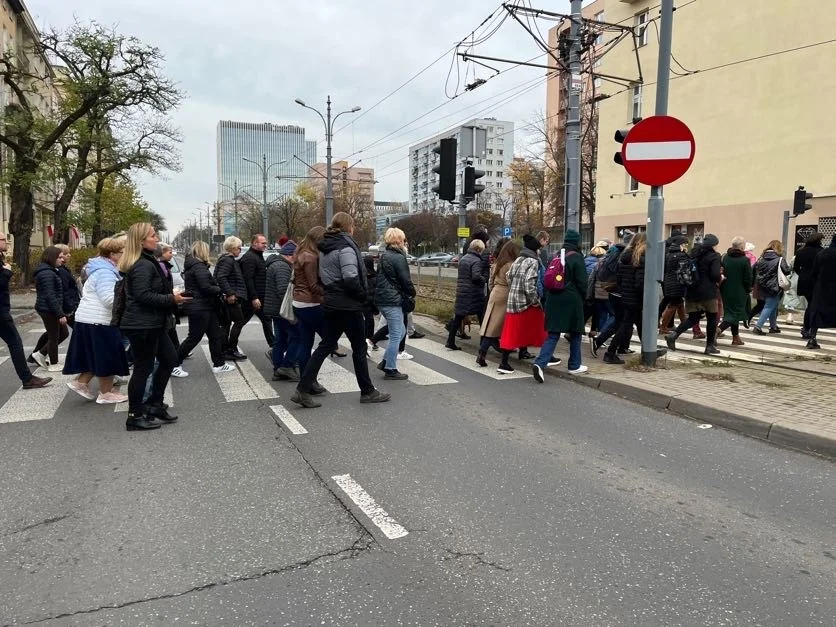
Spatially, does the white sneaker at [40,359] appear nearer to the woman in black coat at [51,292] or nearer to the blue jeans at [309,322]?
the woman in black coat at [51,292]

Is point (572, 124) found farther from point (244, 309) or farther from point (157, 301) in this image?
point (157, 301)

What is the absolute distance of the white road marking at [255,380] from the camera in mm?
6969

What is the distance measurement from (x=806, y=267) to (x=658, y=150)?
4.83 meters

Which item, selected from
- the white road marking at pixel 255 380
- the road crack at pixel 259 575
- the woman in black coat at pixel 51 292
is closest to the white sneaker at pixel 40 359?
the woman in black coat at pixel 51 292

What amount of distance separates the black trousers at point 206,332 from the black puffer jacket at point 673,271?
6.64 meters

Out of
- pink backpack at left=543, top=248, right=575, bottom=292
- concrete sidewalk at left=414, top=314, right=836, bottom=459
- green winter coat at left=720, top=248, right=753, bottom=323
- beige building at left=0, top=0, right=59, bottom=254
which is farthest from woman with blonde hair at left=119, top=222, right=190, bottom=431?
beige building at left=0, top=0, right=59, bottom=254

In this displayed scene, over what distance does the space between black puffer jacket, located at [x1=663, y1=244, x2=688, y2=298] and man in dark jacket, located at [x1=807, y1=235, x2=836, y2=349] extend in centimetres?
204

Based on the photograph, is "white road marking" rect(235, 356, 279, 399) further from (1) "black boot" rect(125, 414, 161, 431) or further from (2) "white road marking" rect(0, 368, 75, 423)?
(2) "white road marking" rect(0, 368, 75, 423)

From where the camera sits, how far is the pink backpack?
7.36m

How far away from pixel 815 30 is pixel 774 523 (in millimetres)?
21347

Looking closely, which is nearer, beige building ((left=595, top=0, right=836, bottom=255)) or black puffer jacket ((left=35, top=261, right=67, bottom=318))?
black puffer jacket ((left=35, top=261, right=67, bottom=318))

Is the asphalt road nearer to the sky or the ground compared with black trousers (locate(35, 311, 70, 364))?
nearer to the ground

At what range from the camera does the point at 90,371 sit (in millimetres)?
6562

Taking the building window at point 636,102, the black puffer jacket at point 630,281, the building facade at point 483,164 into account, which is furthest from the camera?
the building facade at point 483,164
